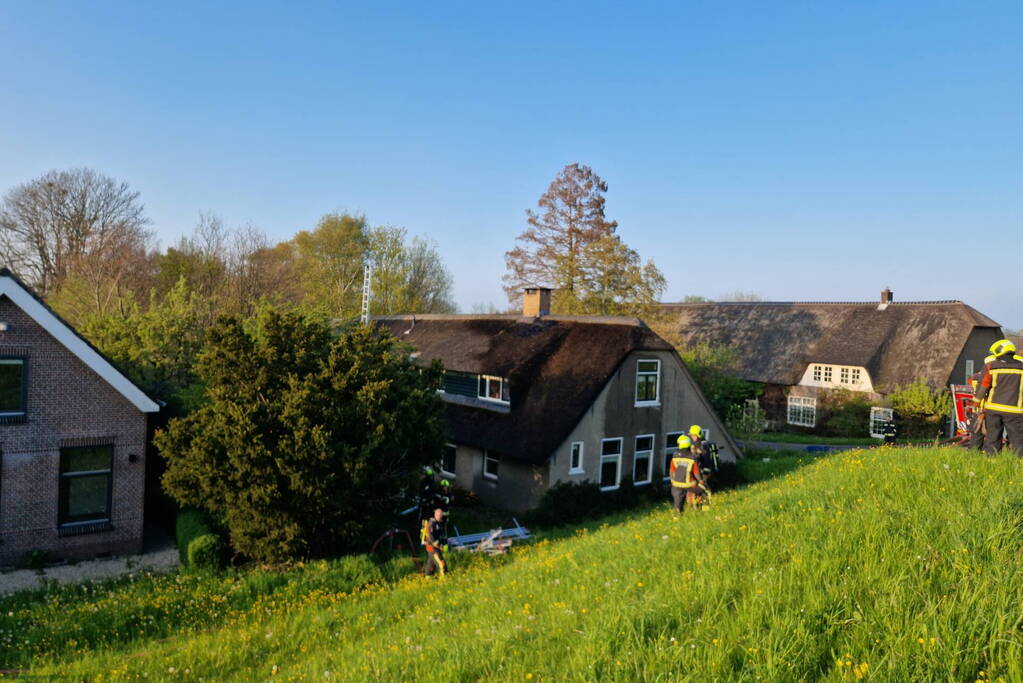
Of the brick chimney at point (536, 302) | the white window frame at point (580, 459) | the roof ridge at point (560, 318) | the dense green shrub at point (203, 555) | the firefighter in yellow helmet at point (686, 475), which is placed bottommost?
the dense green shrub at point (203, 555)

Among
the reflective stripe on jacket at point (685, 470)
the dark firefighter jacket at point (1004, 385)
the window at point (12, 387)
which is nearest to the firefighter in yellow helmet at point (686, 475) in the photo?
the reflective stripe on jacket at point (685, 470)

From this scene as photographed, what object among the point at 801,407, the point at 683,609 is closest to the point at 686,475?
the point at 683,609

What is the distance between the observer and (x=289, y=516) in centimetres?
1414

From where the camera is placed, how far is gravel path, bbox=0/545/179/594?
13992 millimetres

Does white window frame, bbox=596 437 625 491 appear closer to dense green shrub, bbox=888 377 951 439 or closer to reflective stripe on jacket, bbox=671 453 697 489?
reflective stripe on jacket, bbox=671 453 697 489

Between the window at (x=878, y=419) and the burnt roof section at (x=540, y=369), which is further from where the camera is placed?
the window at (x=878, y=419)

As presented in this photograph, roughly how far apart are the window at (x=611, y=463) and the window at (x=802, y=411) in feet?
79.1

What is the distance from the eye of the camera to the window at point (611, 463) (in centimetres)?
2253

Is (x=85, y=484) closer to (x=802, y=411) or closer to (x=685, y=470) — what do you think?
(x=685, y=470)

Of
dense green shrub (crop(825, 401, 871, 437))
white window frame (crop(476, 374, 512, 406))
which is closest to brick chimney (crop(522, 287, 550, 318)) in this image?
white window frame (crop(476, 374, 512, 406))

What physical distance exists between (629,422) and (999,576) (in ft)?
58.5

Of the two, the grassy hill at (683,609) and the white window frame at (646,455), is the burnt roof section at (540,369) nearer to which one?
the white window frame at (646,455)

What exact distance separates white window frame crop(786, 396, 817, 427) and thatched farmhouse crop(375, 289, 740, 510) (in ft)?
58.4

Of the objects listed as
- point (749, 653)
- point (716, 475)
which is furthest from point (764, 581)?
point (716, 475)
